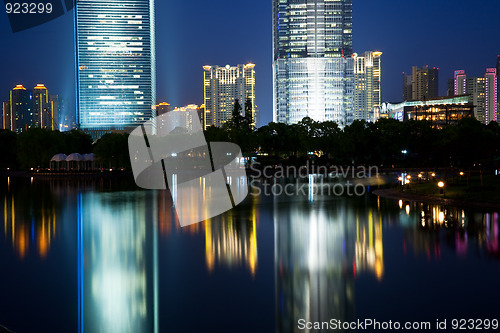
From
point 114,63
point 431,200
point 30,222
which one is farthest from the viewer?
point 114,63

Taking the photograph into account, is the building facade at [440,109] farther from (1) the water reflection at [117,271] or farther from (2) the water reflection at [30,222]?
(1) the water reflection at [117,271]

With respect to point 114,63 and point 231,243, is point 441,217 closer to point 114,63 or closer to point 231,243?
point 231,243

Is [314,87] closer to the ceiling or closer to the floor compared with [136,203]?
closer to the ceiling

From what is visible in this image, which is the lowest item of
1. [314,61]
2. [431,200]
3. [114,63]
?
[431,200]

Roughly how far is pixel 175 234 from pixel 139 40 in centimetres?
17737

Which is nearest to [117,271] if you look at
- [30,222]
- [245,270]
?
[245,270]

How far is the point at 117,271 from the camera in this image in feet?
47.9

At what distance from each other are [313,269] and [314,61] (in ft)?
527

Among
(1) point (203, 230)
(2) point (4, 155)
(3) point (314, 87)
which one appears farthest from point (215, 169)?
(3) point (314, 87)

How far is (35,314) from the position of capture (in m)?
11.1

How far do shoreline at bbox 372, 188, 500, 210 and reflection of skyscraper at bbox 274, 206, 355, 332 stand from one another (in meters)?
7.79

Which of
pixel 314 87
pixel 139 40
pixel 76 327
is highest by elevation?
pixel 139 40

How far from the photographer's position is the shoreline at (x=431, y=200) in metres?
26.9

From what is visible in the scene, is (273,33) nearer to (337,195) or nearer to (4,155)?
(4,155)
